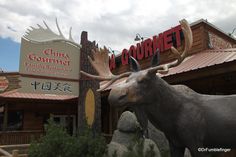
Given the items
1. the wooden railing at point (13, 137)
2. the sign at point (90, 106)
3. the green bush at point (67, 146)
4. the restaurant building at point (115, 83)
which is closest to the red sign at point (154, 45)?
the restaurant building at point (115, 83)

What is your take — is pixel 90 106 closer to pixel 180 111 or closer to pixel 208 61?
pixel 208 61

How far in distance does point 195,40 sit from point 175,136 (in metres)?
8.07

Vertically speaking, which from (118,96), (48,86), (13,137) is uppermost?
(48,86)

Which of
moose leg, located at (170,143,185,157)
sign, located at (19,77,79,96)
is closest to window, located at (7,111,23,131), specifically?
sign, located at (19,77,79,96)

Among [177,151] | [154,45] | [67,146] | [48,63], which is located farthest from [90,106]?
[154,45]

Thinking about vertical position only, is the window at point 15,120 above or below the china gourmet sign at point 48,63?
below

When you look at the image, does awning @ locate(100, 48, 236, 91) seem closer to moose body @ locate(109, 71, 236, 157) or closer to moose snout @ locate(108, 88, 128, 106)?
moose body @ locate(109, 71, 236, 157)

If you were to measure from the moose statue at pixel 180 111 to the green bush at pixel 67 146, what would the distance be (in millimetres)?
3213

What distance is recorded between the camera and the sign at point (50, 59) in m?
6.83

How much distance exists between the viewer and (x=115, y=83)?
28.7 ft

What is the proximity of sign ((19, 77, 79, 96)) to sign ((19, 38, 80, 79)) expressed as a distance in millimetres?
157

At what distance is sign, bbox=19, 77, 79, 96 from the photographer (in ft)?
21.7

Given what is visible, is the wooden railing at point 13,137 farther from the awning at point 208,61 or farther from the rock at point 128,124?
the awning at point 208,61

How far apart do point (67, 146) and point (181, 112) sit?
3.67 metres
